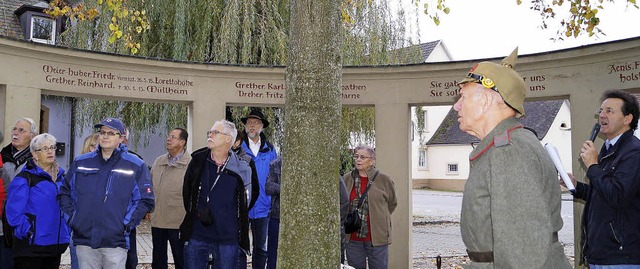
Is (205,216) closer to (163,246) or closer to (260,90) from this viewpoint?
(163,246)

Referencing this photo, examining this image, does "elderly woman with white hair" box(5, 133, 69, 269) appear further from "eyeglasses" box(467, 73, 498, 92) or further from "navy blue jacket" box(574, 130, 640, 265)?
"navy blue jacket" box(574, 130, 640, 265)

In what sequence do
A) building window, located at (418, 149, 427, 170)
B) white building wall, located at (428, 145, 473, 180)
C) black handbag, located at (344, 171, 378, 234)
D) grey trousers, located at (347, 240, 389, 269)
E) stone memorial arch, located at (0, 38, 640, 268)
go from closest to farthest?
black handbag, located at (344, 171, 378, 234)
grey trousers, located at (347, 240, 389, 269)
stone memorial arch, located at (0, 38, 640, 268)
white building wall, located at (428, 145, 473, 180)
building window, located at (418, 149, 427, 170)

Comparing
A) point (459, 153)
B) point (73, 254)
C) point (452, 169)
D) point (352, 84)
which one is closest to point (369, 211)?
point (352, 84)

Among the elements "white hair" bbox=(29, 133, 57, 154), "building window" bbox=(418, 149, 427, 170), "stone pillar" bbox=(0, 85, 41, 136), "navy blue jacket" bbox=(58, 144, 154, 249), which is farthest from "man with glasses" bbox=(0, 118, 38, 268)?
"building window" bbox=(418, 149, 427, 170)

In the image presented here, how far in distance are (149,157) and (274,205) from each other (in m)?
15.7

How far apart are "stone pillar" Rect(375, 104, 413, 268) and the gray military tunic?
5691 millimetres

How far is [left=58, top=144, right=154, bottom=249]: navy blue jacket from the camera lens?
492 cm

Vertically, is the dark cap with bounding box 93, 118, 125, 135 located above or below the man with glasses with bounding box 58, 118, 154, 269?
above

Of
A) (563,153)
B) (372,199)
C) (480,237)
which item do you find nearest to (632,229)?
(480,237)

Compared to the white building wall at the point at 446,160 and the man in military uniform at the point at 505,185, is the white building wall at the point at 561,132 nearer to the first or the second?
the white building wall at the point at 446,160

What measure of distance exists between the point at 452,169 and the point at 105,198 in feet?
148

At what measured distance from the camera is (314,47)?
4.55 meters

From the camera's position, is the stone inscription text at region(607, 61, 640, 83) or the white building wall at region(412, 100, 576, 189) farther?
the white building wall at region(412, 100, 576, 189)

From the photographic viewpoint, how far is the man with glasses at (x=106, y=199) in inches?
194
